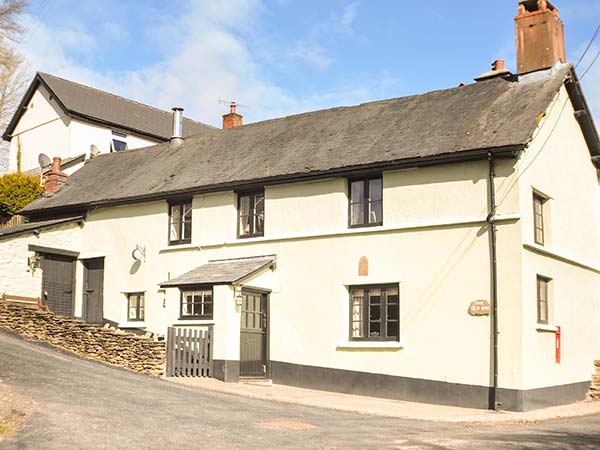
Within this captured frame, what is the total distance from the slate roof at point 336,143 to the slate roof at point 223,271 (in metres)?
2.19

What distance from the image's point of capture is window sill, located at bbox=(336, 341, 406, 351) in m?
18.4

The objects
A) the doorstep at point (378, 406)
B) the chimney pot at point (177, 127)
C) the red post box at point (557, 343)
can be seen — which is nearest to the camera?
the doorstep at point (378, 406)

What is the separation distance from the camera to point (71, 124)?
37.2 m

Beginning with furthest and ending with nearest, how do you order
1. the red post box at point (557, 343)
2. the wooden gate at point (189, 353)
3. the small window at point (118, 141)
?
the small window at point (118, 141) → the wooden gate at point (189, 353) → the red post box at point (557, 343)

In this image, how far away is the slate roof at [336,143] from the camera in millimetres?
18669

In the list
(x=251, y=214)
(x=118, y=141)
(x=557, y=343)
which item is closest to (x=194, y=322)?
(x=251, y=214)

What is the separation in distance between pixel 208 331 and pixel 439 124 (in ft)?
26.6

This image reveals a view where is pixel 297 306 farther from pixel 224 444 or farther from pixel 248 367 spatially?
pixel 224 444

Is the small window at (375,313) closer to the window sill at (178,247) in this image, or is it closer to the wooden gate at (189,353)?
the wooden gate at (189,353)

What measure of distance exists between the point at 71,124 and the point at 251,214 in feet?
60.9

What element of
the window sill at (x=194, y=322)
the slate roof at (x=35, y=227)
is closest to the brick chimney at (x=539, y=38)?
the window sill at (x=194, y=322)

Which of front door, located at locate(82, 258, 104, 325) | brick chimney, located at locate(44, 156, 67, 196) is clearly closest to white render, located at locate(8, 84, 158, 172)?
brick chimney, located at locate(44, 156, 67, 196)

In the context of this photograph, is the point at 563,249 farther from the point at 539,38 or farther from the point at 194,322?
the point at 194,322

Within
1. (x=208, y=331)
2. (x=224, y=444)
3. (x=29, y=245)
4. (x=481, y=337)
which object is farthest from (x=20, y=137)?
(x=224, y=444)
